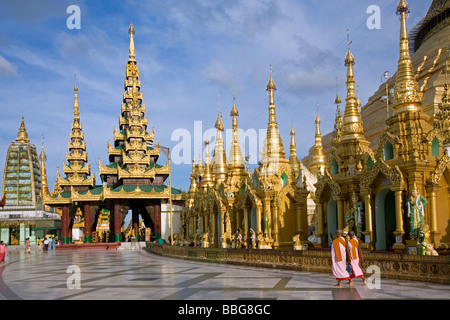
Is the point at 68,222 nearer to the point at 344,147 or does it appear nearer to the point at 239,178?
the point at 239,178

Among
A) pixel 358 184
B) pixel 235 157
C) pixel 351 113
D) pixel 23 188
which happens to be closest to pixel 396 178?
pixel 358 184

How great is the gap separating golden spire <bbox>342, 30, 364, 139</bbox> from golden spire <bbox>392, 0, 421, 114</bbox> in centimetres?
298

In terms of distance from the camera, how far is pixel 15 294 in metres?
13.3

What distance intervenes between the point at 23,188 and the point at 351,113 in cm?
8334

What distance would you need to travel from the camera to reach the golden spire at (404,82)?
17.4 meters

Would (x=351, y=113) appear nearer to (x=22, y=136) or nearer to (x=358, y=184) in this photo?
(x=358, y=184)

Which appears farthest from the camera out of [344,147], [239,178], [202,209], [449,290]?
[202,209]

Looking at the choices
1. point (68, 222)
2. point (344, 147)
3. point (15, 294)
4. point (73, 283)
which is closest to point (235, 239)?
point (344, 147)

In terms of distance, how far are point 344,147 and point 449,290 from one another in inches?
395

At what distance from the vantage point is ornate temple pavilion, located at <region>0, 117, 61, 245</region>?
80.6 metres

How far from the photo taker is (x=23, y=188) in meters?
92.4

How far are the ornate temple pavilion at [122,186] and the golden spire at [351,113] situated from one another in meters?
35.4

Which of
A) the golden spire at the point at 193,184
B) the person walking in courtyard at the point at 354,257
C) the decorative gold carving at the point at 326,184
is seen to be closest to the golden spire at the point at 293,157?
the decorative gold carving at the point at 326,184

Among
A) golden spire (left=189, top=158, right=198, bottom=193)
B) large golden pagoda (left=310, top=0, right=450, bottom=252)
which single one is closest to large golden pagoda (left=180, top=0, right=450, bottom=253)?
large golden pagoda (left=310, top=0, right=450, bottom=252)
